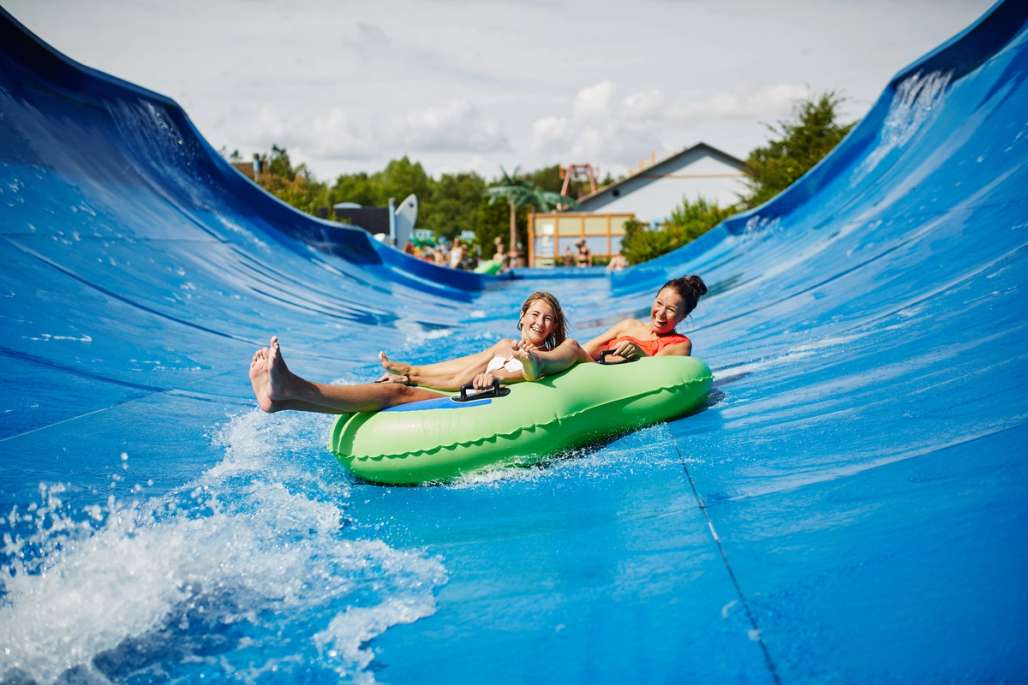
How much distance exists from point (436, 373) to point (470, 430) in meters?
0.56

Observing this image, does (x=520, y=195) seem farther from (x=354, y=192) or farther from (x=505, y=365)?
A: (x=354, y=192)

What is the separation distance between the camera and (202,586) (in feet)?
7.03

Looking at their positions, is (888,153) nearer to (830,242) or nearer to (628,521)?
(830,242)

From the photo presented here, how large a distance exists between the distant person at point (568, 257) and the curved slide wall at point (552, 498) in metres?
16.1

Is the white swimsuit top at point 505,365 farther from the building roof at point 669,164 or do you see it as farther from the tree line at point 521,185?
the building roof at point 669,164

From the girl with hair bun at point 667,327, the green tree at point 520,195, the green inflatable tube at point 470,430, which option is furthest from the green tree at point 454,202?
the green inflatable tube at point 470,430

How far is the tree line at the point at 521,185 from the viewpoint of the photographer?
15.7m

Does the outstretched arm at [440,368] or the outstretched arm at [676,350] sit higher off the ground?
the outstretched arm at [676,350]

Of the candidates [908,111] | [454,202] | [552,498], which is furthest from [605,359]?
[454,202]

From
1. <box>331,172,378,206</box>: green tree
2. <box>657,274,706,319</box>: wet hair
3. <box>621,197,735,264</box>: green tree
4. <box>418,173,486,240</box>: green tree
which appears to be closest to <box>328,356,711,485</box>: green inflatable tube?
<box>657,274,706,319</box>: wet hair

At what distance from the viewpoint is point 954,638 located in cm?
166

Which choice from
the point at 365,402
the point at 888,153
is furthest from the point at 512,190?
the point at 365,402

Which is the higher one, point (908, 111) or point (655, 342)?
point (908, 111)

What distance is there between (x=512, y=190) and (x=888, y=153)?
24725 millimetres
